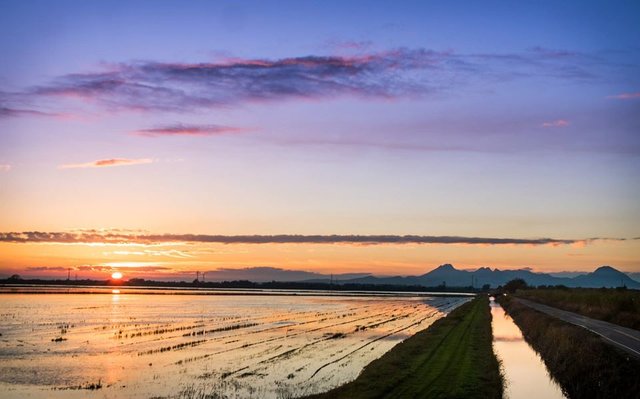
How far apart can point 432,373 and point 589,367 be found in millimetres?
7229

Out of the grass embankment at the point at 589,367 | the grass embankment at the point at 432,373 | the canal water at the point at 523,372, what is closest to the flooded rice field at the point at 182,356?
the grass embankment at the point at 432,373

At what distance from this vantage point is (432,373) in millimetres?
30562

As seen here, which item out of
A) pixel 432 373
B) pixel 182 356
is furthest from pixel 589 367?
pixel 182 356

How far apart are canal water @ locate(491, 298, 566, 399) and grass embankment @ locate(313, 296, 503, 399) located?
0.68 metres

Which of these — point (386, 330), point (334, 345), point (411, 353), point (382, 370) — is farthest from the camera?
point (386, 330)

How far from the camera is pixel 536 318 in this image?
63.2 meters

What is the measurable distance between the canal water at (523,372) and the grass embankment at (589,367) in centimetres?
56

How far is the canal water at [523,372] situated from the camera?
2788cm

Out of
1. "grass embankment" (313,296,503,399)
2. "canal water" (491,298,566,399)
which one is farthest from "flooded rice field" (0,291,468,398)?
"canal water" (491,298,566,399)

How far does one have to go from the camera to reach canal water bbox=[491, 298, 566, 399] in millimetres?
27875

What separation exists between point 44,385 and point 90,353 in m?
12.8

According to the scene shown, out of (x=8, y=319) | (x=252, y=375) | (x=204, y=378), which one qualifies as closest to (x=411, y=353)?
(x=252, y=375)

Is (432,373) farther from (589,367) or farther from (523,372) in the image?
(589,367)

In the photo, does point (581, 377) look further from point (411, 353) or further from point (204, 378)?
point (204, 378)
